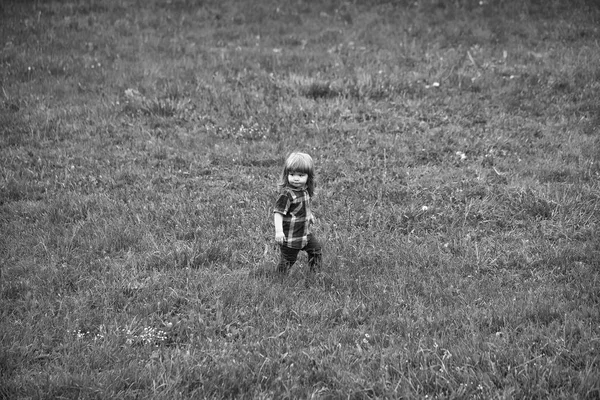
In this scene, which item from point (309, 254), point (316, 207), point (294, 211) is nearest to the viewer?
point (294, 211)

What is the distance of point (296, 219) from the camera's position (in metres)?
5.90

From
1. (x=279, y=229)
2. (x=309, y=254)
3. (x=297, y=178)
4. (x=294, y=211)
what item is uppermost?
(x=297, y=178)

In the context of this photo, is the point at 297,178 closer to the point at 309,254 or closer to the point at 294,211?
the point at 294,211

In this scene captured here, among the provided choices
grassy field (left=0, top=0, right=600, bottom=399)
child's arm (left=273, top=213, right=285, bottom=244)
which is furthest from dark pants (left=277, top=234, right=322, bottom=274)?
child's arm (left=273, top=213, right=285, bottom=244)

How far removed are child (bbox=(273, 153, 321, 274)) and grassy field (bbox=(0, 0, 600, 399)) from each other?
279 mm

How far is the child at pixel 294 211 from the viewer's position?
18.8ft

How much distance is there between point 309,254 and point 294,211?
1.88 ft

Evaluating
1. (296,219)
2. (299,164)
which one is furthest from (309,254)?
(299,164)

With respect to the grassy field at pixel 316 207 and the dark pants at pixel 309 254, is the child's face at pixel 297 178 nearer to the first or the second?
the dark pants at pixel 309 254

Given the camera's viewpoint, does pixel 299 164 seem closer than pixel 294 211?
Yes

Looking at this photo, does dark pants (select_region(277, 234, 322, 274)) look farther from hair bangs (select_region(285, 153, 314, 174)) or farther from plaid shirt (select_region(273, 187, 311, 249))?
hair bangs (select_region(285, 153, 314, 174))

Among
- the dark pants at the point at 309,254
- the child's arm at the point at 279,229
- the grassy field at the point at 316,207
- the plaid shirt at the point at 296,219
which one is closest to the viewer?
the grassy field at the point at 316,207

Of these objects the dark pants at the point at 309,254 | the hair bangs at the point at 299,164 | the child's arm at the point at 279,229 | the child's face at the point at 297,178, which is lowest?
the dark pants at the point at 309,254

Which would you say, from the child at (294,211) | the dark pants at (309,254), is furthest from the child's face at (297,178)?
the dark pants at (309,254)
